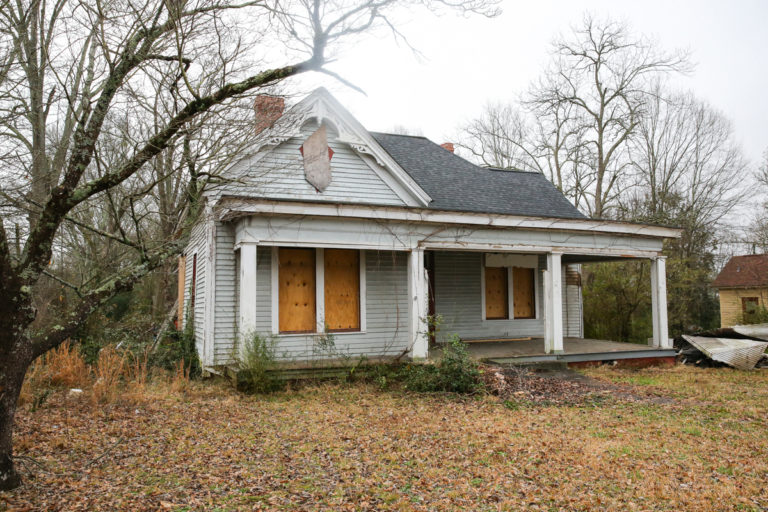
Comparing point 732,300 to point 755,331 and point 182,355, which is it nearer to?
point 755,331

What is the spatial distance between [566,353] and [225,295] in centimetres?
743

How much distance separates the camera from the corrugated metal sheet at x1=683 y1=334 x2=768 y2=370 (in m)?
12.7

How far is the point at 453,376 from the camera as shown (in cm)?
945

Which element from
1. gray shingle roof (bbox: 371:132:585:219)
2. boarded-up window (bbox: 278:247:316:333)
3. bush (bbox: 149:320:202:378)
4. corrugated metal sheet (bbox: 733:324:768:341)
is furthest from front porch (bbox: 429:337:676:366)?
bush (bbox: 149:320:202:378)

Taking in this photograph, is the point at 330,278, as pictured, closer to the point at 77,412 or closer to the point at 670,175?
the point at 77,412

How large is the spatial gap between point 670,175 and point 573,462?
26593 millimetres

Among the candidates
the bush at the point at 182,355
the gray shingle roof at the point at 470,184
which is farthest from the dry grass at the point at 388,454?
the gray shingle roof at the point at 470,184

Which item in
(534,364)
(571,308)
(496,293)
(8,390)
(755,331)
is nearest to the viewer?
(8,390)

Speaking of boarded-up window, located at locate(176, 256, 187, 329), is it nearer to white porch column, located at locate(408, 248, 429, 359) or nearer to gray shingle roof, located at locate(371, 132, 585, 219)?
gray shingle roof, located at locate(371, 132, 585, 219)

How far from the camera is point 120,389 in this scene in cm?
901

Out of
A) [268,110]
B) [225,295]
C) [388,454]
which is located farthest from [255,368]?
[268,110]

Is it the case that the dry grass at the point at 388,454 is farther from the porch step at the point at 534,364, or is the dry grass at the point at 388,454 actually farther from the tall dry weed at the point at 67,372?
the porch step at the point at 534,364

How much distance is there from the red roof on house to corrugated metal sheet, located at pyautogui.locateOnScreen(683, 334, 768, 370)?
953 centimetres

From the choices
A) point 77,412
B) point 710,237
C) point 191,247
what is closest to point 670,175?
point 710,237
